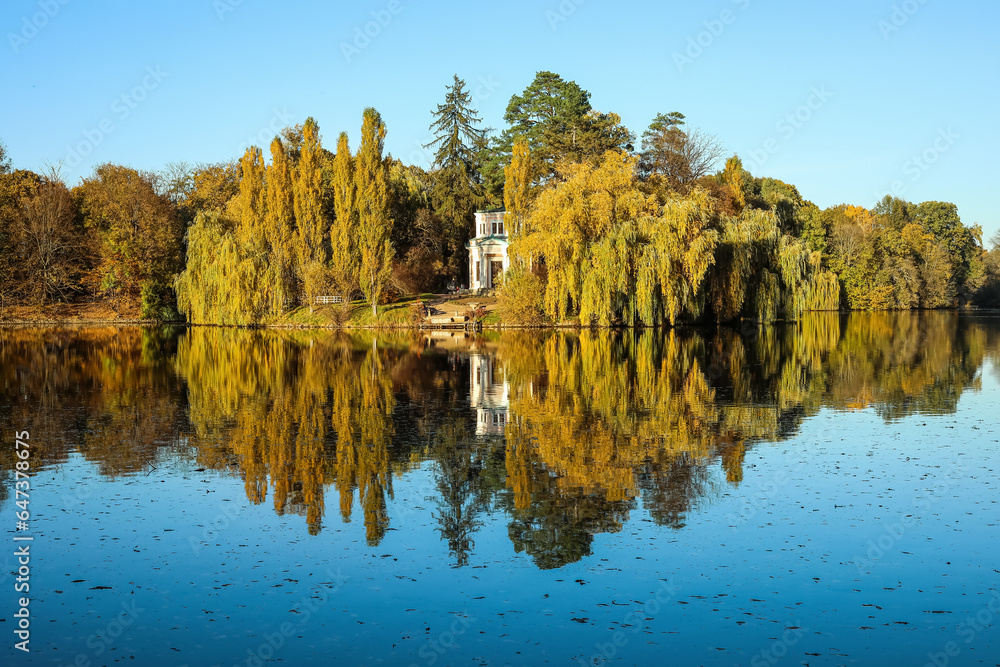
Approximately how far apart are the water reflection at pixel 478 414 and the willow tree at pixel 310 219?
1749cm

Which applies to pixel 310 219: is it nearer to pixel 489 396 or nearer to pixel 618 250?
pixel 618 250

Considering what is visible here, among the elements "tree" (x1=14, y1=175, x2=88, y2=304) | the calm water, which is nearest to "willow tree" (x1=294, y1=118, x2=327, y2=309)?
"tree" (x1=14, y1=175, x2=88, y2=304)

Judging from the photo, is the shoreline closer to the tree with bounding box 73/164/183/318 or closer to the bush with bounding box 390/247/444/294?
the tree with bounding box 73/164/183/318

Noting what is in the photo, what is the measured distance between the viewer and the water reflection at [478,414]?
10.5m

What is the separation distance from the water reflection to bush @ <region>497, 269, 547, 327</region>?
11545 millimetres

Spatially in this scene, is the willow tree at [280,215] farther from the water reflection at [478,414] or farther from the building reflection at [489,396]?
the building reflection at [489,396]

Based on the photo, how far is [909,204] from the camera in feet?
319

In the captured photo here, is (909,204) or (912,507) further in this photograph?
(909,204)

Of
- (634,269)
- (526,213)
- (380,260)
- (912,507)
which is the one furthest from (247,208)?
(912,507)

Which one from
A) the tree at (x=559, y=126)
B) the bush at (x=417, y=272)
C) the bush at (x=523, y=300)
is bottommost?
the bush at (x=523, y=300)

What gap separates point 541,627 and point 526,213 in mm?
48400

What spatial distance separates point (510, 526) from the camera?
9.29 m

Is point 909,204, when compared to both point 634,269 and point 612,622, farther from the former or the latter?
point 612,622

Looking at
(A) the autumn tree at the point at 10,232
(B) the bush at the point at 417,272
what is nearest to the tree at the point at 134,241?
(A) the autumn tree at the point at 10,232
